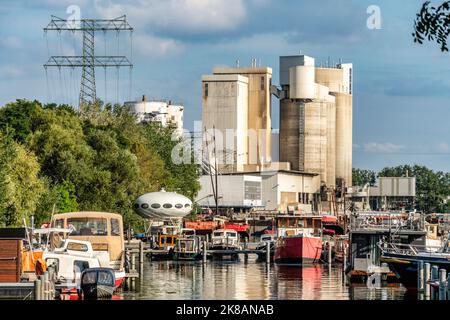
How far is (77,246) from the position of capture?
57.3 metres

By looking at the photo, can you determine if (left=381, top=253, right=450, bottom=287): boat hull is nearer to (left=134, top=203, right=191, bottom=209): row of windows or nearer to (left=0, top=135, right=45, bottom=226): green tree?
(left=0, top=135, right=45, bottom=226): green tree

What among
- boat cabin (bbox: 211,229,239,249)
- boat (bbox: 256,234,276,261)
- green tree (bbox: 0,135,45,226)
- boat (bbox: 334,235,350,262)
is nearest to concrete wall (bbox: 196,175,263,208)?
boat cabin (bbox: 211,229,239,249)

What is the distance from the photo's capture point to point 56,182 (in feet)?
319

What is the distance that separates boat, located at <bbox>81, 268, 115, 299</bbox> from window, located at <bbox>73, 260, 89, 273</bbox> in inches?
103

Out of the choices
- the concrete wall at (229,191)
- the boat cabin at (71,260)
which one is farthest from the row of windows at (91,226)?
the concrete wall at (229,191)

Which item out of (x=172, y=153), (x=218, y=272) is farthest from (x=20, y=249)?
(x=172, y=153)

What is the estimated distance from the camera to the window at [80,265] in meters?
52.4

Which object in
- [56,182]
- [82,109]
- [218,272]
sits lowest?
[218,272]

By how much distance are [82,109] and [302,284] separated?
78.5 meters

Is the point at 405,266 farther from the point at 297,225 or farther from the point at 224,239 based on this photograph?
the point at 224,239

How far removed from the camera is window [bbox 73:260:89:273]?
172ft

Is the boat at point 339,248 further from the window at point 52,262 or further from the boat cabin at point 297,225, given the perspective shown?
the window at point 52,262

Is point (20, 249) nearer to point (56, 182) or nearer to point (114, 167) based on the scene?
point (56, 182)
